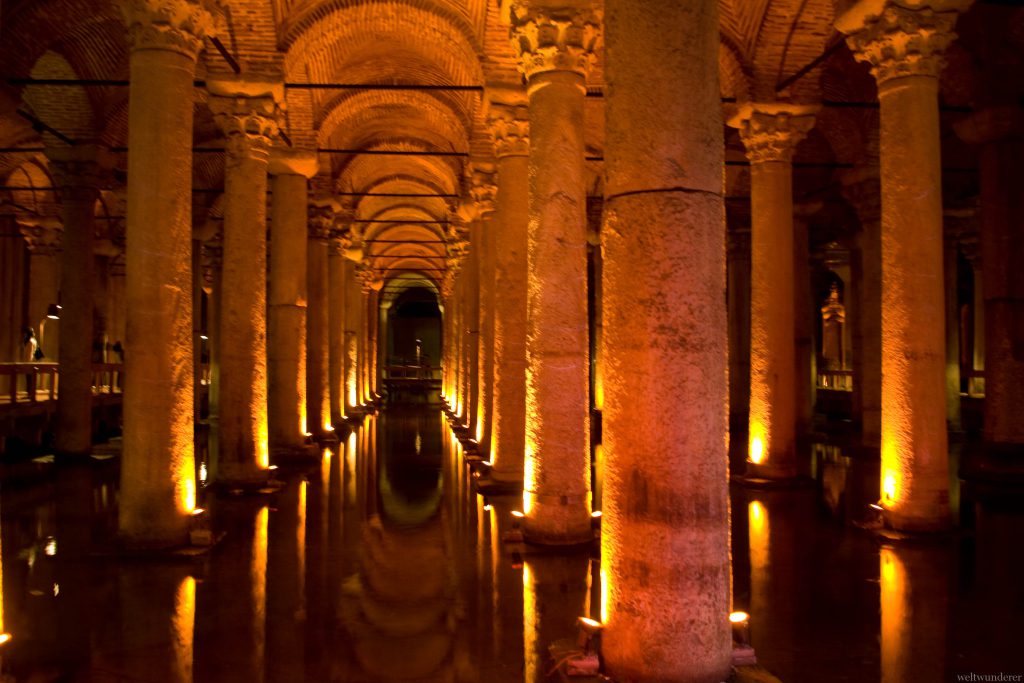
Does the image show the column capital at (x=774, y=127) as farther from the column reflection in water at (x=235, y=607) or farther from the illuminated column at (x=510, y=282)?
the column reflection in water at (x=235, y=607)

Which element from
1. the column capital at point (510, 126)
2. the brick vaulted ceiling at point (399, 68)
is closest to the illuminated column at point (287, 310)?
the brick vaulted ceiling at point (399, 68)

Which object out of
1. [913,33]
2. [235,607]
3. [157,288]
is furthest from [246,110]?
[913,33]

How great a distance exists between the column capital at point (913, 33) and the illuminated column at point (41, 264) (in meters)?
20.0

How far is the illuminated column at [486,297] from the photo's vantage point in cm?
1345

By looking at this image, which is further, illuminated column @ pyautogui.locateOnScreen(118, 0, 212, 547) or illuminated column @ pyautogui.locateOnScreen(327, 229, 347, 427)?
illuminated column @ pyautogui.locateOnScreen(327, 229, 347, 427)

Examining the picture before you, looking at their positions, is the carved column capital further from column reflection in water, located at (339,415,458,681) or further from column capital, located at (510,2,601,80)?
column reflection in water, located at (339,415,458,681)

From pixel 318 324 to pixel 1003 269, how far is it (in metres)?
13.0

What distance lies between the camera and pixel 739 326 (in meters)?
21.2

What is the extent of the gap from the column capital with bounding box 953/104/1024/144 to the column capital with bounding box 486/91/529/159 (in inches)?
298

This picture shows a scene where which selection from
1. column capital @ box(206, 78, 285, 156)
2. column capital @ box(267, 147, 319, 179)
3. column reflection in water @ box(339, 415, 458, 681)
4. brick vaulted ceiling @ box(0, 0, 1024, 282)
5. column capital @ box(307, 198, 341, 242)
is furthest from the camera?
column capital @ box(307, 198, 341, 242)

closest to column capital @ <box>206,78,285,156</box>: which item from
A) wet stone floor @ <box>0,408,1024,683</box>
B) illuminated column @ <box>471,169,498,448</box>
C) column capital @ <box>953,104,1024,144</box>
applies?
illuminated column @ <box>471,169,498,448</box>

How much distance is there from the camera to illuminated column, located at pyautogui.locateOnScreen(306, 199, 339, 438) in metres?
17.1

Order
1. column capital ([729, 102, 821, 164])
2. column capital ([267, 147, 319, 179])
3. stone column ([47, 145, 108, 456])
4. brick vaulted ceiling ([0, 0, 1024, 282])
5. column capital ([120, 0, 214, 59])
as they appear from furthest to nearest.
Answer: column capital ([267, 147, 319, 179]) < stone column ([47, 145, 108, 456]) < column capital ([729, 102, 821, 164]) < brick vaulted ceiling ([0, 0, 1024, 282]) < column capital ([120, 0, 214, 59])

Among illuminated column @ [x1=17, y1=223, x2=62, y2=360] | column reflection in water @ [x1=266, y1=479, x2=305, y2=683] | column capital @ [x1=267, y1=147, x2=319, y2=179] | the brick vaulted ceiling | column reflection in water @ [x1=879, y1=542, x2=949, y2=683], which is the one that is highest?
the brick vaulted ceiling
